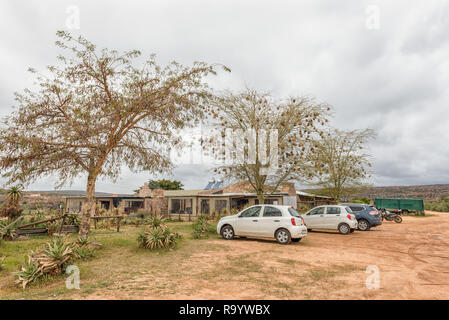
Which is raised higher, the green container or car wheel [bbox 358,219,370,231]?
the green container

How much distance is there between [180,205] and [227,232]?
16345 millimetres

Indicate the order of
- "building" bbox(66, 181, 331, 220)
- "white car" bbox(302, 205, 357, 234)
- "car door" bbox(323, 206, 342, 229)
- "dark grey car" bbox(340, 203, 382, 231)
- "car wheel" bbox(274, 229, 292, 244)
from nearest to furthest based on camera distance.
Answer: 1. "car wheel" bbox(274, 229, 292, 244)
2. "white car" bbox(302, 205, 357, 234)
3. "car door" bbox(323, 206, 342, 229)
4. "dark grey car" bbox(340, 203, 382, 231)
5. "building" bbox(66, 181, 331, 220)

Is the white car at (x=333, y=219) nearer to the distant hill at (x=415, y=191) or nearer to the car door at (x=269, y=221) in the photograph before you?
the car door at (x=269, y=221)

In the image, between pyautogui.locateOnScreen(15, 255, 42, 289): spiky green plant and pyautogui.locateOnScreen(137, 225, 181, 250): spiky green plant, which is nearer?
pyautogui.locateOnScreen(15, 255, 42, 289): spiky green plant

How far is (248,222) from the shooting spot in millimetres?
11188

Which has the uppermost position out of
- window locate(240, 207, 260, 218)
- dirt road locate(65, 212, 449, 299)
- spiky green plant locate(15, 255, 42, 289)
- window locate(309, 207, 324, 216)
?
window locate(240, 207, 260, 218)

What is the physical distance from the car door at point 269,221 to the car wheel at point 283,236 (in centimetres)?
20

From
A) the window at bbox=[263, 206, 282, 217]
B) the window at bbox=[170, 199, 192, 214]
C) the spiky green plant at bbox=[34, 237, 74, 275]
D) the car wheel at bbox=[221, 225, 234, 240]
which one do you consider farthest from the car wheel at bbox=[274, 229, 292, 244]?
the window at bbox=[170, 199, 192, 214]

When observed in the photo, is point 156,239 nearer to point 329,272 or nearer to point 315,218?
point 329,272

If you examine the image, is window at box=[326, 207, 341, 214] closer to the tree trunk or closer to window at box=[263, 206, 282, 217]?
window at box=[263, 206, 282, 217]

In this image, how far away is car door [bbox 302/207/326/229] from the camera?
15307mm

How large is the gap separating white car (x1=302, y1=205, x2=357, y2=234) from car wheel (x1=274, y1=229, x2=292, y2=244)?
5.76 m
